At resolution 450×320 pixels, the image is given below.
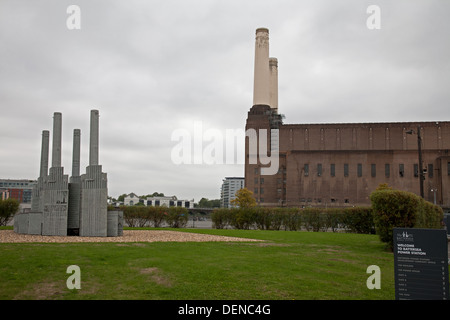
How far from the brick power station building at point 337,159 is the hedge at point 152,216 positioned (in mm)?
57436

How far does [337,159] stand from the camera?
94.3 meters

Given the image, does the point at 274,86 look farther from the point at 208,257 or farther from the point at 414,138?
the point at 208,257

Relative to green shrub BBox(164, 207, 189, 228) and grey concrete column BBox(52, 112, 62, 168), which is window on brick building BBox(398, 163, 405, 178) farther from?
grey concrete column BBox(52, 112, 62, 168)

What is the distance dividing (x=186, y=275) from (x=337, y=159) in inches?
3451

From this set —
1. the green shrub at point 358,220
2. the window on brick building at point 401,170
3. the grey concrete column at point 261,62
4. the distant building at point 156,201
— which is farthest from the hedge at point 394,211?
the distant building at point 156,201

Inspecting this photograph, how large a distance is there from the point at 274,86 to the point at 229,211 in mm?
78230

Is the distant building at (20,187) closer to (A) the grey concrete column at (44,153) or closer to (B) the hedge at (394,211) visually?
(A) the grey concrete column at (44,153)

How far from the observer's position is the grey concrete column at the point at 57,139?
25.2m

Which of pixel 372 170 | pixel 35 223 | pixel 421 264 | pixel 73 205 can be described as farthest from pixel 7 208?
pixel 372 170

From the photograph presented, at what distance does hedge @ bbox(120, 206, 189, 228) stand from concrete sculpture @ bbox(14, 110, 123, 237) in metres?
14.5
